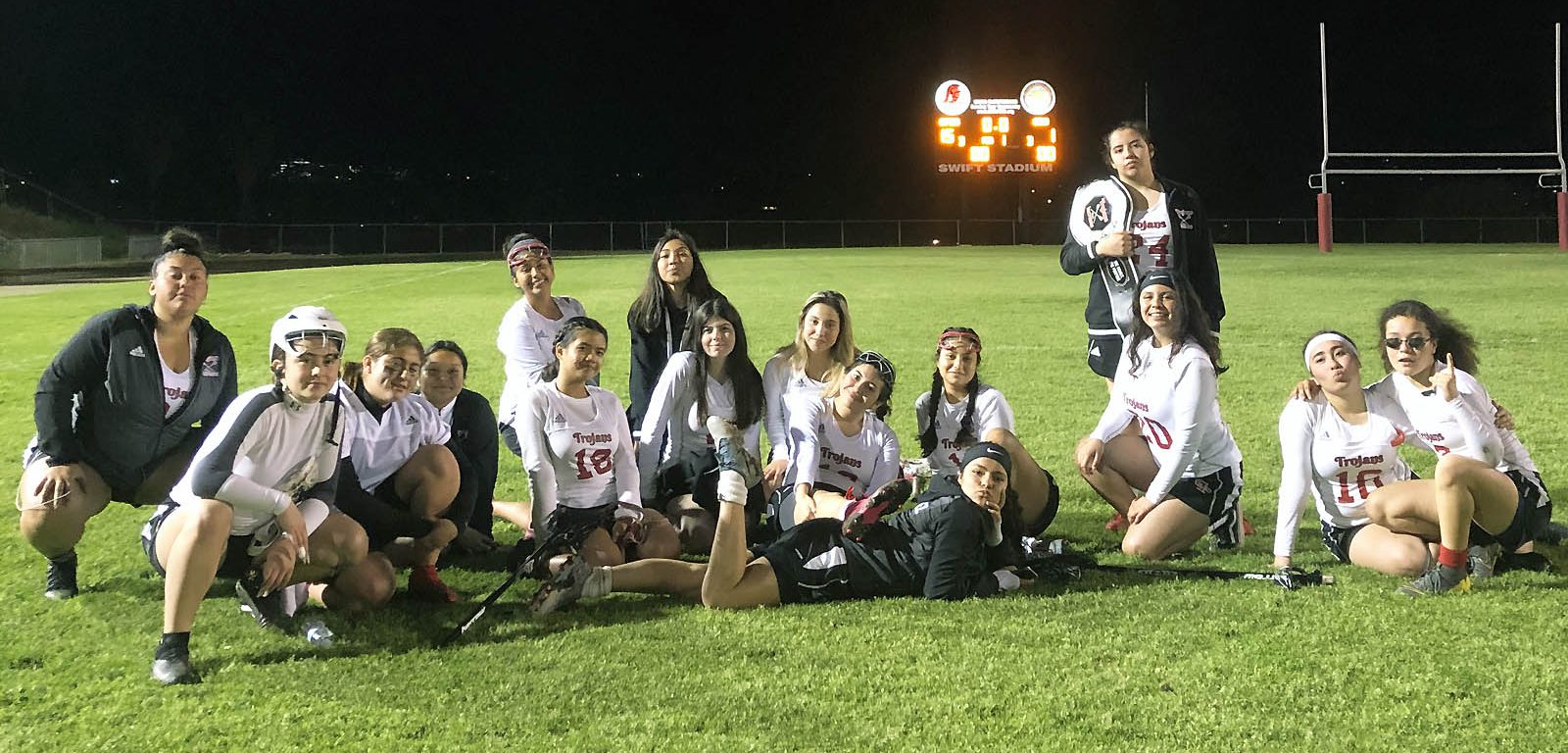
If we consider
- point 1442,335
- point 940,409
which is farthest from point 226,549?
point 1442,335

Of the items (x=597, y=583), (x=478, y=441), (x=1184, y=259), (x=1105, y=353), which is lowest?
(x=597, y=583)

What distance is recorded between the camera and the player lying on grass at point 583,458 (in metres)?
4.73

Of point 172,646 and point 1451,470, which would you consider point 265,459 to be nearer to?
point 172,646

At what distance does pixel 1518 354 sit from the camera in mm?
11227

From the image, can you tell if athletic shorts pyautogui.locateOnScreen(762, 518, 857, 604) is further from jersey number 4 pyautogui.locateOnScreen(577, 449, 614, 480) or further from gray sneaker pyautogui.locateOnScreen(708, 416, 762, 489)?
jersey number 4 pyautogui.locateOnScreen(577, 449, 614, 480)

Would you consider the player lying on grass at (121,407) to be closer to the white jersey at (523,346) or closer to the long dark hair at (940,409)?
the white jersey at (523,346)

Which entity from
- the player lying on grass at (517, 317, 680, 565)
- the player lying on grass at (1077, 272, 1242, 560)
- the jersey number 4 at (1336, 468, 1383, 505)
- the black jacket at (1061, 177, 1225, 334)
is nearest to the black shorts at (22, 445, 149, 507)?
the player lying on grass at (517, 317, 680, 565)

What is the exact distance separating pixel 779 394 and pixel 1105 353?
5.28 feet

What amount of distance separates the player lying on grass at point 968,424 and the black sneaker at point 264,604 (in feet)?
7.94

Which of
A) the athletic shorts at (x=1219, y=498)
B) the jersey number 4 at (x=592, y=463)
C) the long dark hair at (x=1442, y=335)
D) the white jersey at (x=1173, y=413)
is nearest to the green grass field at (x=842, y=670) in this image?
the athletic shorts at (x=1219, y=498)

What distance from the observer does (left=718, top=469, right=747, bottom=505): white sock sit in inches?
165

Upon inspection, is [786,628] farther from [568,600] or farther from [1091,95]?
[1091,95]

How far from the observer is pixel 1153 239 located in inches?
224

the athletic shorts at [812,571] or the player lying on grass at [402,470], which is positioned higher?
the player lying on grass at [402,470]
